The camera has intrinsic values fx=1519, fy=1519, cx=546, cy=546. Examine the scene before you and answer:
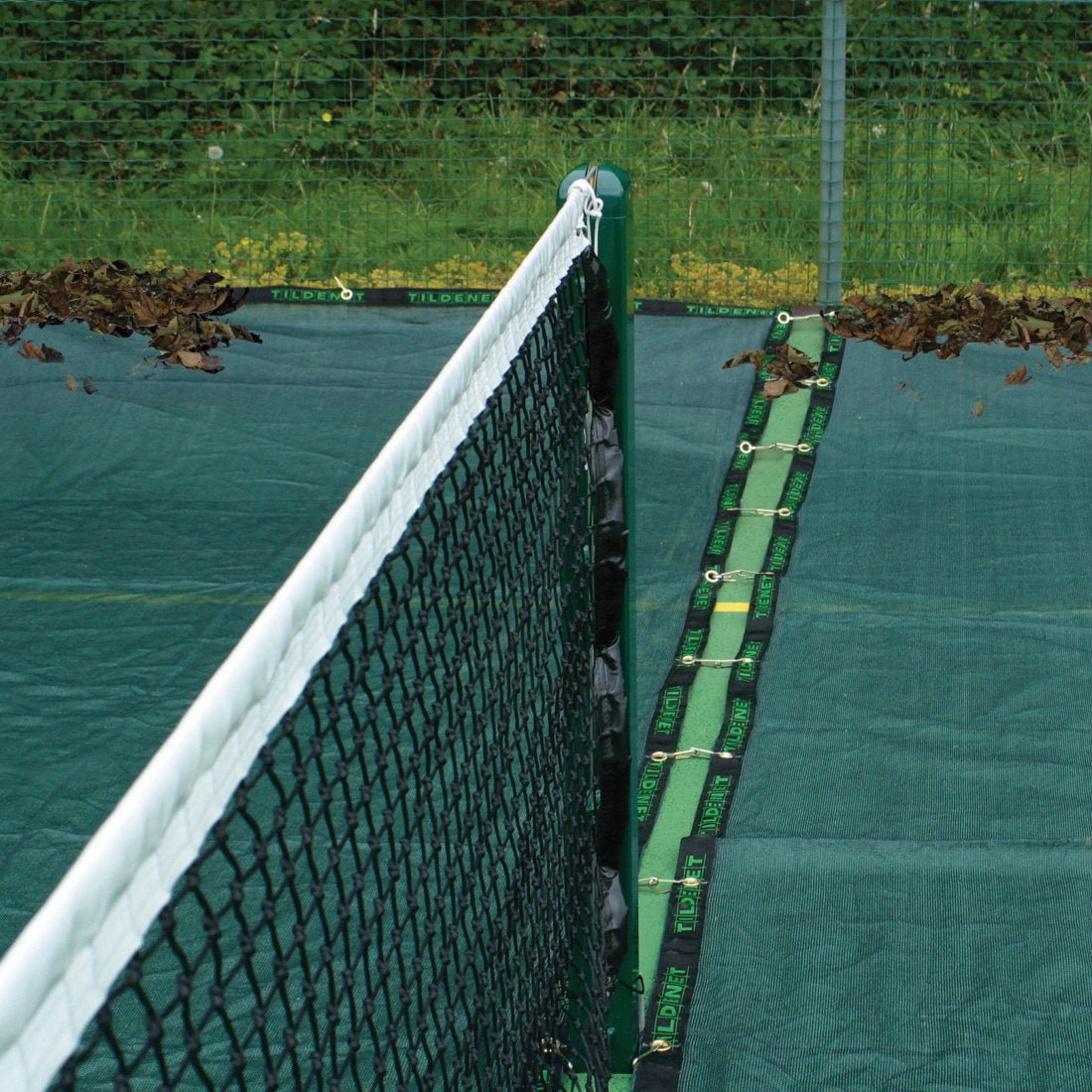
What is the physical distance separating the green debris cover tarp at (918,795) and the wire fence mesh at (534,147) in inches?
85.5

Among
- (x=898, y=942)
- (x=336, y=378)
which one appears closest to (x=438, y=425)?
(x=898, y=942)

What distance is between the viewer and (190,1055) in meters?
1.02

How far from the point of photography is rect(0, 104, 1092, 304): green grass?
21.7ft

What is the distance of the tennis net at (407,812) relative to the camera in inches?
37.7

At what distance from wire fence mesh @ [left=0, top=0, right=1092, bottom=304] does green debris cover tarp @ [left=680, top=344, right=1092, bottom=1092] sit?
85.5 inches

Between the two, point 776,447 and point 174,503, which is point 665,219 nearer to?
point 776,447

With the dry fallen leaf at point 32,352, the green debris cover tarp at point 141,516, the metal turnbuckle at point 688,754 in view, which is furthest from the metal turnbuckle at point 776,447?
the dry fallen leaf at point 32,352

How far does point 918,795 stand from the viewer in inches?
121

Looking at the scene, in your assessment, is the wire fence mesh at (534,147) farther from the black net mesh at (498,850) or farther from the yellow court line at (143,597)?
the black net mesh at (498,850)

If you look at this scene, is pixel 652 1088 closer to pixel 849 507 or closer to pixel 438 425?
pixel 438 425

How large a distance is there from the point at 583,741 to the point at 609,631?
0.60ft

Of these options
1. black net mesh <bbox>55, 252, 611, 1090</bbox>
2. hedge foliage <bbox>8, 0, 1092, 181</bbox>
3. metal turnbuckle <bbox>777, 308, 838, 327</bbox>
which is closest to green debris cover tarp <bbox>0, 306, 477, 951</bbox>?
black net mesh <bbox>55, 252, 611, 1090</bbox>

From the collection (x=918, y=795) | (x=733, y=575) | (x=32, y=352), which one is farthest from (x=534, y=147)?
(x=918, y=795)

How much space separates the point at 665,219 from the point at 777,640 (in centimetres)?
362
